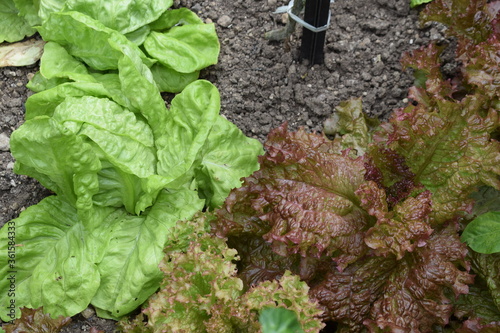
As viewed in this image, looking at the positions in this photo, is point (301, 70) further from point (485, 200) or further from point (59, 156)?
point (59, 156)

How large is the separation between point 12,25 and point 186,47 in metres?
1.06

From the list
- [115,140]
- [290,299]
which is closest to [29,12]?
[115,140]

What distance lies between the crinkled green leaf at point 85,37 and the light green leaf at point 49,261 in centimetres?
74

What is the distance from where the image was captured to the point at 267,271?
93.4 inches

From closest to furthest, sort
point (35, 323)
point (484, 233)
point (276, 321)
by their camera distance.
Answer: point (276, 321)
point (484, 233)
point (35, 323)

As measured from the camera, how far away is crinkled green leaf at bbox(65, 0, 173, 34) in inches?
109

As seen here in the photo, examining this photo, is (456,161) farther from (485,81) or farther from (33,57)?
(33,57)

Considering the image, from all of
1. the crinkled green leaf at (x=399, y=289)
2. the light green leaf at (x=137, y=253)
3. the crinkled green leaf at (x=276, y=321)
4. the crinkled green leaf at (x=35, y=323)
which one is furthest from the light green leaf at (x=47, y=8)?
the crinkled green leaf at (x=276, y=321)

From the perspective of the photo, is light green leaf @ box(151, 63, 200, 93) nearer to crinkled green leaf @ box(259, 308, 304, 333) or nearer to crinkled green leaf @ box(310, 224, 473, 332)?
crinkled green leaf @ box(310, 224, 473, 332)

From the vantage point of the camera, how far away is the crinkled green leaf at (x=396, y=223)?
2037 millimetres

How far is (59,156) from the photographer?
7.38 ft

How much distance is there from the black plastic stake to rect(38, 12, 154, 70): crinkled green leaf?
0.83 m

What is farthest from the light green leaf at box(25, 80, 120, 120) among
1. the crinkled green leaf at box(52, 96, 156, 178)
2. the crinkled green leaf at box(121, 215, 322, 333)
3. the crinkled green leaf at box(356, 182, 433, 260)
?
the crinkled green leaf at box(356, 182, 433, 260)

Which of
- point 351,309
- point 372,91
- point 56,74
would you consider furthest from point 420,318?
point 56,74
